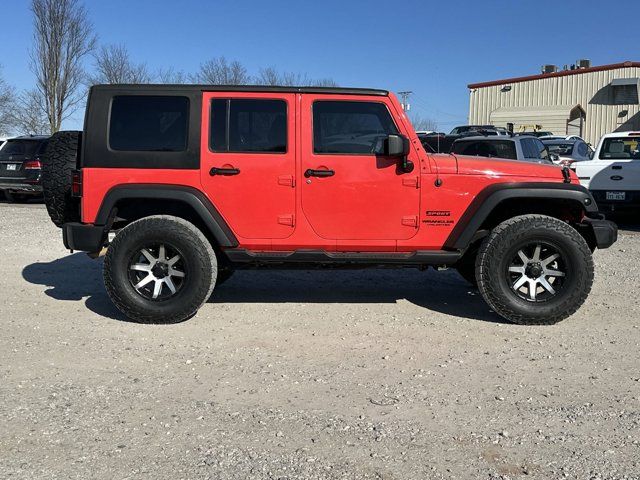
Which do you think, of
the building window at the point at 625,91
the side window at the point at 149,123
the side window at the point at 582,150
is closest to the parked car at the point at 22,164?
the side window at the point at 149,123

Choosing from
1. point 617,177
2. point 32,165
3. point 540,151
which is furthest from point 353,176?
point 32,165

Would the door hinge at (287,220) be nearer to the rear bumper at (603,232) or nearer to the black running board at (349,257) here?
the black running board at (349,257)

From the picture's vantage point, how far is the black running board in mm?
5594

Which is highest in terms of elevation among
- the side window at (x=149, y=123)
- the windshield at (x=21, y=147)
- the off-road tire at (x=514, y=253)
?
the windshield at (x=21, y=147)

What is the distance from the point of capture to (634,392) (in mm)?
4051

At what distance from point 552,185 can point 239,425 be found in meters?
3.46

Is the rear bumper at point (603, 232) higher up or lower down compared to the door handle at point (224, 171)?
lower down

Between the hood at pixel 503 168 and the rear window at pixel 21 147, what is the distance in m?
13.2

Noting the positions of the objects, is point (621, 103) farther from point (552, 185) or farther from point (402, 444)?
point (402, 444)

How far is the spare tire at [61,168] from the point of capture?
5730 millimetres

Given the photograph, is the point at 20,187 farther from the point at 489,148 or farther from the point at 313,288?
the point at 313,288

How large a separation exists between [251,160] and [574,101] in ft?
134

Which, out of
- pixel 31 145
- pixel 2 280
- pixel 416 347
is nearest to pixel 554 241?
pixel 416 347

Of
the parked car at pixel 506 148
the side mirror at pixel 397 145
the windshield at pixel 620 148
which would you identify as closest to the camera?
the side mirror at pixel 397 145
